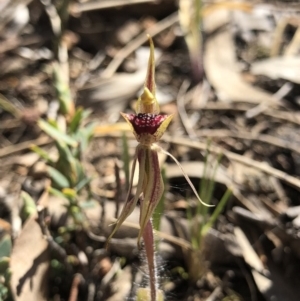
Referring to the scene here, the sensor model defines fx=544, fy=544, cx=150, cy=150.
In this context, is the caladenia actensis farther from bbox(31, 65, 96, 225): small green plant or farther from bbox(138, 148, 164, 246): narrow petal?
bbox(31, 65, 96, 225): small green plant

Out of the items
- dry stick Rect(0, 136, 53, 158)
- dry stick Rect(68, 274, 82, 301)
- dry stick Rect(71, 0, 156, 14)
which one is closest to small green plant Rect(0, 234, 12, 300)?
dry stick Rect(68, 274, 82, 301)

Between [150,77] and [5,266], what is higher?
[150,77]

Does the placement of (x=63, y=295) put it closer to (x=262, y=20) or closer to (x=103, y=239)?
(x=103, y=239)

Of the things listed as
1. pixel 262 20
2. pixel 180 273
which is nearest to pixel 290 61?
pixel 262 20

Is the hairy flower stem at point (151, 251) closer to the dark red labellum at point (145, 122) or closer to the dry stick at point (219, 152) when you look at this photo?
the dark red labellum at point (145, 122)

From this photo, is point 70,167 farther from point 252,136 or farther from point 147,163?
point 252,136

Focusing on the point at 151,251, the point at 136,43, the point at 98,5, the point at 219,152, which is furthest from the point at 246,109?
the point at 151,251

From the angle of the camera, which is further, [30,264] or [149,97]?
[30,264]
